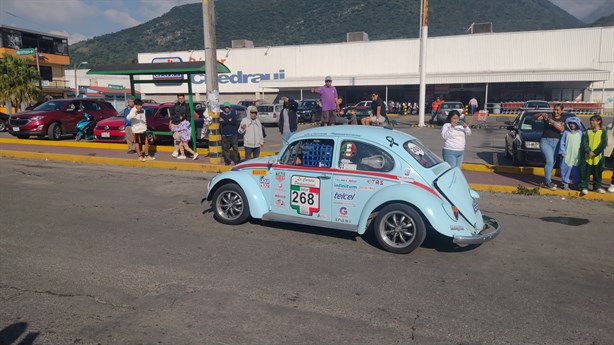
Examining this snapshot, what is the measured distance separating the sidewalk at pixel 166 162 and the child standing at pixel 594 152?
0.81 feet

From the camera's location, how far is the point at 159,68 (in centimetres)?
1444

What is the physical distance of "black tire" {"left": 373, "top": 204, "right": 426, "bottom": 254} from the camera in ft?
19.2

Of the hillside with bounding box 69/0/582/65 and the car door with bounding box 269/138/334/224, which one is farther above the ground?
the hillside with bounding box 69/0/582/65

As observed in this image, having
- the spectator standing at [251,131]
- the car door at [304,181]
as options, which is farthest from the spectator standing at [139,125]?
the car door at [304,181]

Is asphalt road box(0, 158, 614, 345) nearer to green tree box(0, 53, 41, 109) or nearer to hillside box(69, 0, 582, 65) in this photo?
green tree box(0, 53, 41, 109)

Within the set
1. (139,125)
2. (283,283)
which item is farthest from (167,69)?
(283,283)

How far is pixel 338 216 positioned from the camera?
20.9 ft

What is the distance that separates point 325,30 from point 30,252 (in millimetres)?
177324

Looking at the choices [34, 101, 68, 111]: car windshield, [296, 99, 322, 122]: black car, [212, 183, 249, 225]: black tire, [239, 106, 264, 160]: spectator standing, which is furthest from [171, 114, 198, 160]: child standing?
[296, 99, 322, 122]: black car

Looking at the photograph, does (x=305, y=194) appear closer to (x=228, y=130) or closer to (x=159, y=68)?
(x=228, y=130)

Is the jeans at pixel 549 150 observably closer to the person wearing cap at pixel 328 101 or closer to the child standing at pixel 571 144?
the child standing at pixel 571 144

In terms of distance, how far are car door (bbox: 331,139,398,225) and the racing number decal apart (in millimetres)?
261

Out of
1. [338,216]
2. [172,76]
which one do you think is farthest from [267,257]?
[172,76]

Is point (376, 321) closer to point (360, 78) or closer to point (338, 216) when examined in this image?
point (338, 216)
